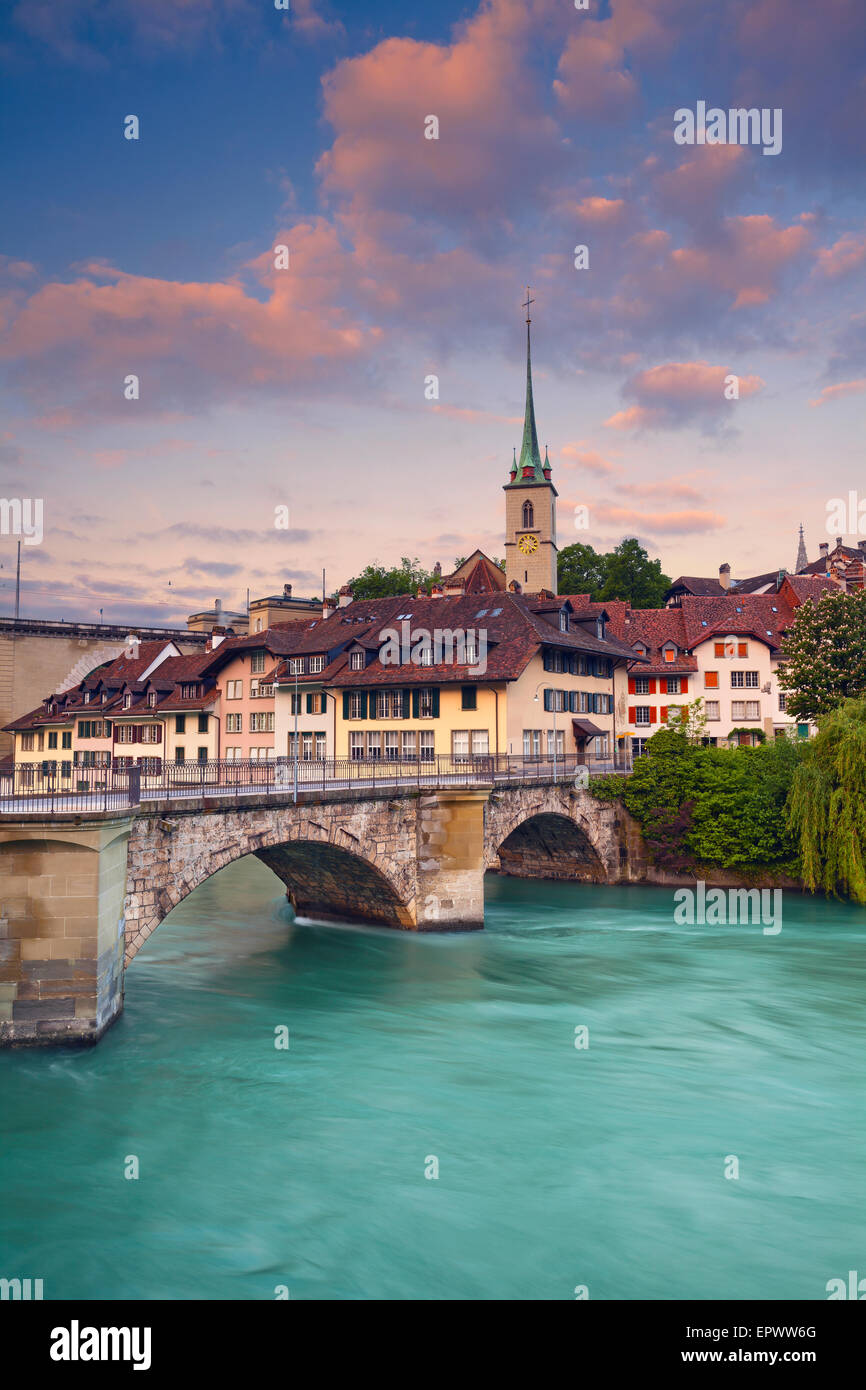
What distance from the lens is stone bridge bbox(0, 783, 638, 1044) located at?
16.1 meters

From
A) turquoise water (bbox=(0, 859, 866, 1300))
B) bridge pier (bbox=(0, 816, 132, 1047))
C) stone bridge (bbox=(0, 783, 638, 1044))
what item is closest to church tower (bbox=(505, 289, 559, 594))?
stone bridge (bbox=(0, 783, 638, 1044))

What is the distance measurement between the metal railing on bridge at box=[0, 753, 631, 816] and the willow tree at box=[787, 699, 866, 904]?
27.4ft

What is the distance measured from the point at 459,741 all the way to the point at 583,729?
6852 millimetres

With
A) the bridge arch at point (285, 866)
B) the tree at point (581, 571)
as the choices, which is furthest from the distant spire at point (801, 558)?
the bridge arch at point (285, 866)

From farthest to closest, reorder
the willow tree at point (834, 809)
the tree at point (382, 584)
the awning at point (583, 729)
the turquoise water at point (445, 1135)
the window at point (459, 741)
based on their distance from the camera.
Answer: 1. the tree at point (382, 584)
2. the awning at point (583, 729)
3. the window at point (459, 741)
4. the willow tree at point (834, 809)
5. the turquoise water at point (445, 1135)

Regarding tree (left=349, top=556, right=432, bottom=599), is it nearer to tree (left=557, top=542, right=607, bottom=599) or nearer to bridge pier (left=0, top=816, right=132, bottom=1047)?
tree (left=557, top=542, right=607, bottom=599)

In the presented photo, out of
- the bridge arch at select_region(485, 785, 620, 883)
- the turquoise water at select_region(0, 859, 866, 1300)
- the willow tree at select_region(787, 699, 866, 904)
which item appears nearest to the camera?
the turquoise water at select_region(0, 859, 866, 1300)

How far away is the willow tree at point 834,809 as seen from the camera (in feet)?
111

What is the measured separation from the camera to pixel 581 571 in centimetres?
A: 8319

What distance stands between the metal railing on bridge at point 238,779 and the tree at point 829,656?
9149 mm

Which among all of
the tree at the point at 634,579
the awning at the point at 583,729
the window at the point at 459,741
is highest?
the tree at the point at 634,579

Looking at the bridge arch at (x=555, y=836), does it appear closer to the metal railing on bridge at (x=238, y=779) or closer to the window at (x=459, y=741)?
the metal railing on bridge at (x=238, y=779)
